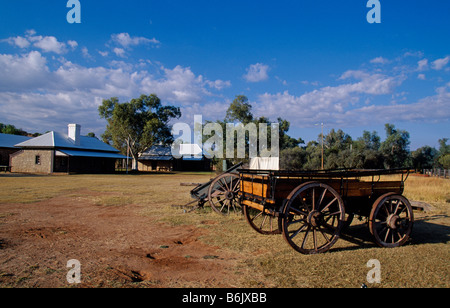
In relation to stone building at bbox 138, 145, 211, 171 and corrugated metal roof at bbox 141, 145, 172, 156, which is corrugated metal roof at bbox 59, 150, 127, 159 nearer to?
stone building at bbox 138, 145, 211, 171

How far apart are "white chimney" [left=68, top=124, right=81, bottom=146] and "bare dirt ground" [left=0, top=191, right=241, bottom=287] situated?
33.6 m

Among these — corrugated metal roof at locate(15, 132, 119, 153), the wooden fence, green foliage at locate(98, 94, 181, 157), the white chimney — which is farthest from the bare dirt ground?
green foliage at locate(98, 94, 181, 157)

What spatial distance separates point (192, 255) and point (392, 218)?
3506mm

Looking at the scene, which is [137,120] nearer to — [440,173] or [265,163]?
[265,163]

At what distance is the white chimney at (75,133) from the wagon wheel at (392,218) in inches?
1569

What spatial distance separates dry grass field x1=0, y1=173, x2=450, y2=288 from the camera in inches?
140

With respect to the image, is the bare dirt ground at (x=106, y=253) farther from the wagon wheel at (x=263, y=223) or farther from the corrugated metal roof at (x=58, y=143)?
the corrugated metal roof at (x=58, y=143)

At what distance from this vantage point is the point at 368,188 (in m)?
5.08

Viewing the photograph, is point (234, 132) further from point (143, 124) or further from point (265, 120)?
point (143, 124)

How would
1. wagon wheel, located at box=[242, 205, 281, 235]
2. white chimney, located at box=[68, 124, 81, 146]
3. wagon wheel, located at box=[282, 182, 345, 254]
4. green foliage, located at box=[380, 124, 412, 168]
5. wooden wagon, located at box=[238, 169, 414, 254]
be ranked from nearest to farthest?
wagon wheel, located at box=[282, 182, 345, 254] < wooden wagon, located at box=[238, 169, 414, 254] < wagon wheel, located at box=[242, 205, 281, 235] < white chimney, located at box=[68, 124, 81, 146] < green foliage, located at box=[380, 124, 412, 168]

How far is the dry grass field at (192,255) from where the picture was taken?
140 inches

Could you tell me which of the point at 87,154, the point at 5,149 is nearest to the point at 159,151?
the point at 87,154

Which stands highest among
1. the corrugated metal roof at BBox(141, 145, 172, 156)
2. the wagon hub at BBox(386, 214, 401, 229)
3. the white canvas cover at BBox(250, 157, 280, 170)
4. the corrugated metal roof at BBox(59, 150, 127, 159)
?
the corrugated metal roof at BBox(141, 145, 172, 156)

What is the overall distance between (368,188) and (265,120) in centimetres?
3716
